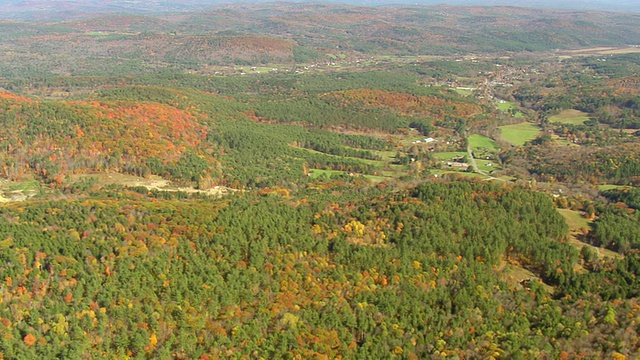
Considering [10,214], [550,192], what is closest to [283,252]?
[10,214]

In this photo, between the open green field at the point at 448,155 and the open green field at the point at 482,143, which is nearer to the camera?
the open green field at the point at 448,155

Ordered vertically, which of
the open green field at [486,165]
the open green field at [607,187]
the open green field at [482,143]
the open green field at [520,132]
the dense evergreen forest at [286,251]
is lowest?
the open green field at [486,165]

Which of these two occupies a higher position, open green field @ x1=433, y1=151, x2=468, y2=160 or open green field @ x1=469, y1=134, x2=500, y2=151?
open green field @ x1=469, y1=134, x2=500, y2=151

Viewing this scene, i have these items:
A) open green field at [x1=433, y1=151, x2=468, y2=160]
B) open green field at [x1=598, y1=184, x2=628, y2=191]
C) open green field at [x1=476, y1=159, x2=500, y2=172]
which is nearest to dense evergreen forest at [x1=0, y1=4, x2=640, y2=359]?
open green field at [x1=598, y1=184, x2=628, y2=191]

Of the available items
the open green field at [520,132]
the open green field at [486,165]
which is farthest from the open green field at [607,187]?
the open green field at [520,132]

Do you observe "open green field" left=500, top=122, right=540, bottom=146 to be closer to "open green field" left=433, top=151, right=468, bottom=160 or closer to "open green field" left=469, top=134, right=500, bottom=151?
"open green field" left=469, top=134, right=500, bottom=151

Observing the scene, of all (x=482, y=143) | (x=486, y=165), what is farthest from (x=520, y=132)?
(x=486, y=165)

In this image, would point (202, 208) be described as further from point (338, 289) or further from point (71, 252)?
point (338, 289)

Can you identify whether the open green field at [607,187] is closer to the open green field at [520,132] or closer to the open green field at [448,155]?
the open green field at [448,155]

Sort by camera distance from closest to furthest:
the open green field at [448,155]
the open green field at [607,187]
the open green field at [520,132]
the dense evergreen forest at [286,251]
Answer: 1. the dense evergreen forest at [286,251]
2. the open green field at [607,187]
3. the open green field at [448,155]
4. the open green field at [520,132]
